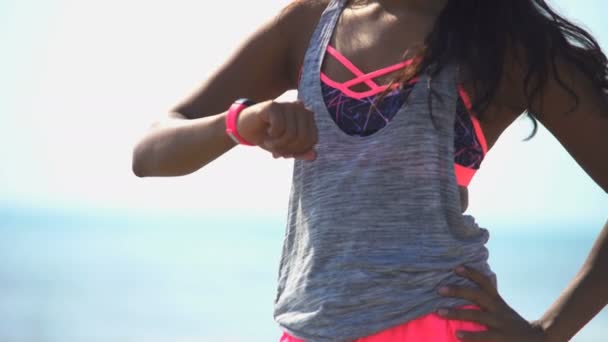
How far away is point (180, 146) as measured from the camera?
5.32 feet

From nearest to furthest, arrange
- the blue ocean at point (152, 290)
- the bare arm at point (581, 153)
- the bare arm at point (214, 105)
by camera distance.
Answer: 1. the bare arm at point (214, 105)
2. the bare arm at point (581, 153)
3. the blue ocean at point (152, 290)

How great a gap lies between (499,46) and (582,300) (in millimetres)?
483

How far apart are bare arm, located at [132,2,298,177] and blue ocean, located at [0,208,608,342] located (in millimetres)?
5139

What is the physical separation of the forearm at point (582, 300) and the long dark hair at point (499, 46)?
296 millimetres

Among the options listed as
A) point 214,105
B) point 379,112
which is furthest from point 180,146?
point 379,112

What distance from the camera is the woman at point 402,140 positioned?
161 centimetres

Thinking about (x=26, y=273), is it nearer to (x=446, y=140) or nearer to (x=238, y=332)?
(x=238, y=332)

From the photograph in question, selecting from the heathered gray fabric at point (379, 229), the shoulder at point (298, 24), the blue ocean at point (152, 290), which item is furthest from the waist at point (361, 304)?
the blue ocean at point (152, 290)

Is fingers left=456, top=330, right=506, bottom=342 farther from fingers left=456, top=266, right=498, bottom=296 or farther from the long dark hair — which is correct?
the long dark hair

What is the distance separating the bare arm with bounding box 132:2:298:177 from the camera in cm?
159

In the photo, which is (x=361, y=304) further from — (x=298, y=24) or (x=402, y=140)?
(x=298, y=24)

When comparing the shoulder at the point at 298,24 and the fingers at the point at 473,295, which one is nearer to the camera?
the fingers at the point at 473,295

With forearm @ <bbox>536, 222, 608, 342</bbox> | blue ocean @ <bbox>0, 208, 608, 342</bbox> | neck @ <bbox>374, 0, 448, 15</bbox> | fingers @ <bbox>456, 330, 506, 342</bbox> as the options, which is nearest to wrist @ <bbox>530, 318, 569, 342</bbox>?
forearm @ <bbox>536, 222, 608, 342</bbox>

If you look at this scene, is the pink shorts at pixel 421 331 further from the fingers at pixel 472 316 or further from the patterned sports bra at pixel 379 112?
the patterned sports bra at pixel 379 112
